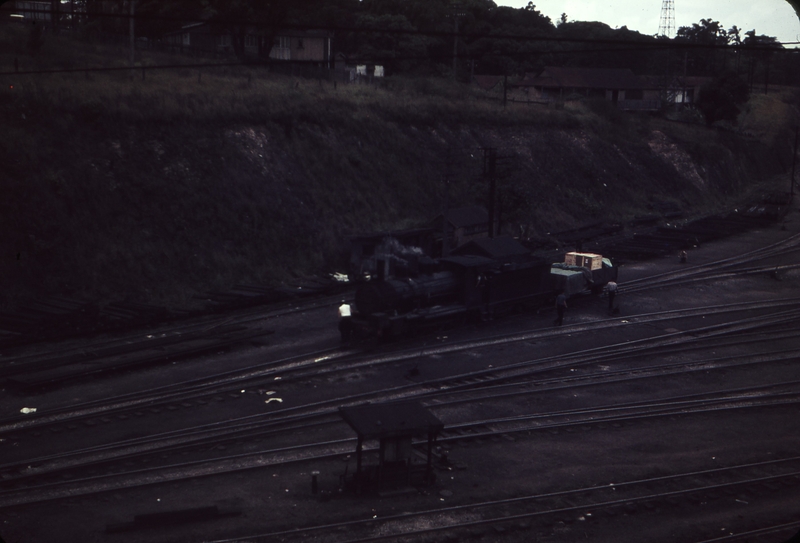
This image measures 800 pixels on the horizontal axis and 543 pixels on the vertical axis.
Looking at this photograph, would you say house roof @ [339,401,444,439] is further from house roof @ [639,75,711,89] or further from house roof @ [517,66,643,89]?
house roof @ [639,75,711,89]

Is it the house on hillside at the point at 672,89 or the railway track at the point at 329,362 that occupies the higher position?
the house on hillside at the point at 672,89

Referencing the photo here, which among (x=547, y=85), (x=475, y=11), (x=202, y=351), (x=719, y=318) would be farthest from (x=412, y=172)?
(x=475, y=11)

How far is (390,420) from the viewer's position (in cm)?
1388

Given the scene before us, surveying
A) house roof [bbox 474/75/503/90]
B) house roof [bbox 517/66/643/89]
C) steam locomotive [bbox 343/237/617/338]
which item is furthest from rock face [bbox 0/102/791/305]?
house roof [bbox 474/75/503/90]

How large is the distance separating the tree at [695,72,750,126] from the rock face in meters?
22.1

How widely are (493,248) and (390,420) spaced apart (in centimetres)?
1413

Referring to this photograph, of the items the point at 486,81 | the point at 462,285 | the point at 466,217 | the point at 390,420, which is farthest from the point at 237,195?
the point at 486,81

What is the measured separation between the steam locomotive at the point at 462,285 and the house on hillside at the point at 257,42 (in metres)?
31.0

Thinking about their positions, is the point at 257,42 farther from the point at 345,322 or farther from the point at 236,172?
the point at 345,322

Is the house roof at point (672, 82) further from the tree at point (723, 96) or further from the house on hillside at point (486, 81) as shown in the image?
the house on hillside at point (486, 81)

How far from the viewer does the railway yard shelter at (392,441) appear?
537 inches

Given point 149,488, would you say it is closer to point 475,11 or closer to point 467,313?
point 467,313

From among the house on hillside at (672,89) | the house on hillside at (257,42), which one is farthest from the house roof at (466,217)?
the house on hillside at (672,89)

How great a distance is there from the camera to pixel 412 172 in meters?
43.3
